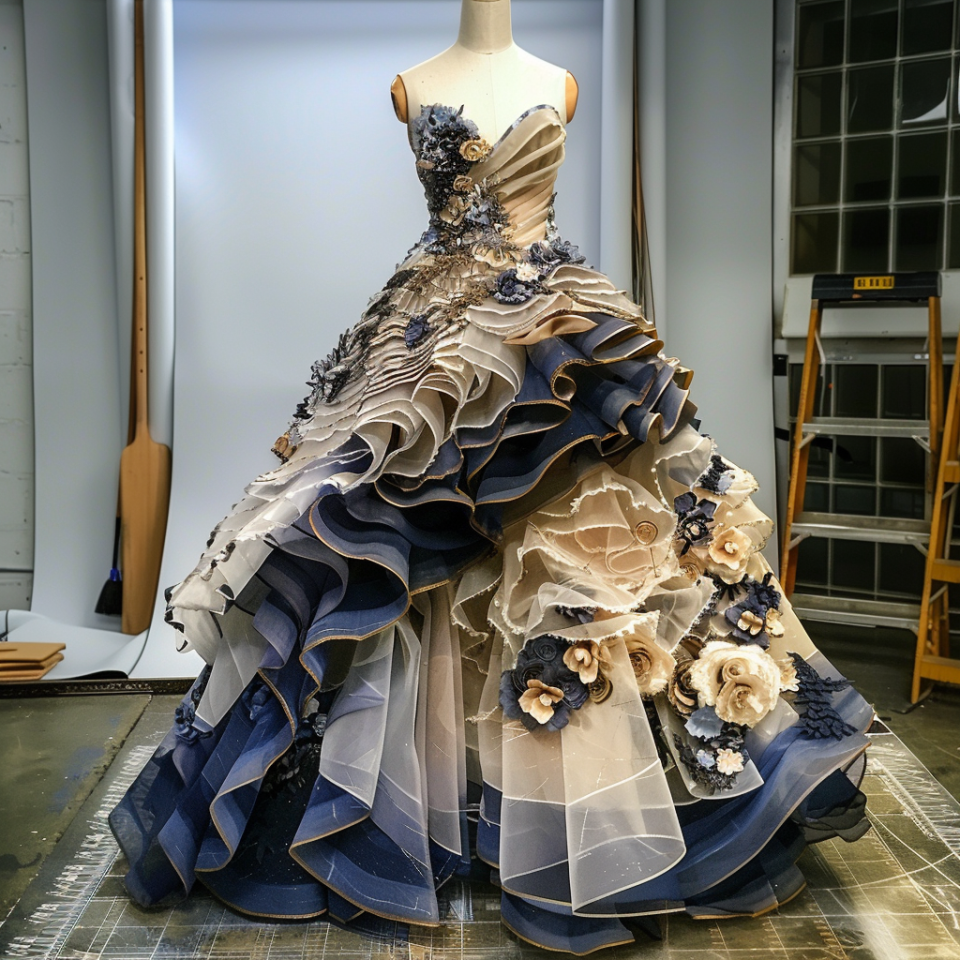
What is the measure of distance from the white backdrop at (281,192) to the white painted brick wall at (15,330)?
1.79 feet

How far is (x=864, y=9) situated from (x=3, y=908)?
329cm

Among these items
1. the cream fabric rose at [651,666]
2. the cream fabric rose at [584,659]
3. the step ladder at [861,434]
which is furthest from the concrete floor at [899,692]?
the cream fabric rose at [584,659]

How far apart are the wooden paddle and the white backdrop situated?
85 millimetres

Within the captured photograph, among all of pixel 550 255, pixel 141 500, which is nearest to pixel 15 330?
pixel 141 500

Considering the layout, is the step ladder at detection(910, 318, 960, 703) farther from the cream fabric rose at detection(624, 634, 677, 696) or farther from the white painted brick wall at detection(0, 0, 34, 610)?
the white painted brick wall at detection(0, 0, 34, 610)

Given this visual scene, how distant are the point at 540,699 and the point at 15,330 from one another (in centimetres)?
247

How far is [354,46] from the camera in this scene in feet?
9.97

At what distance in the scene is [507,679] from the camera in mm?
1679

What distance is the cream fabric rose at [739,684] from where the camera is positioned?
1653mm

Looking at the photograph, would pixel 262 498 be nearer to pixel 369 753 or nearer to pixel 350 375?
pixel 350 375

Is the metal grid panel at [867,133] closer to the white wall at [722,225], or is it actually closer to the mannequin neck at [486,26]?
the white wall at [722,225]

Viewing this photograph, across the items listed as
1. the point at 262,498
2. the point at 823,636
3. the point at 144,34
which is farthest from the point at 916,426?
the point at 144,34

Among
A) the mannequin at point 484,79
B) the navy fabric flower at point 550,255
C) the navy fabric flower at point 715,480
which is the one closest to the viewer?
the navy fabric flower at point 715,480

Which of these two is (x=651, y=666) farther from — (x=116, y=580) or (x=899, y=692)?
(x=116, y=580)
